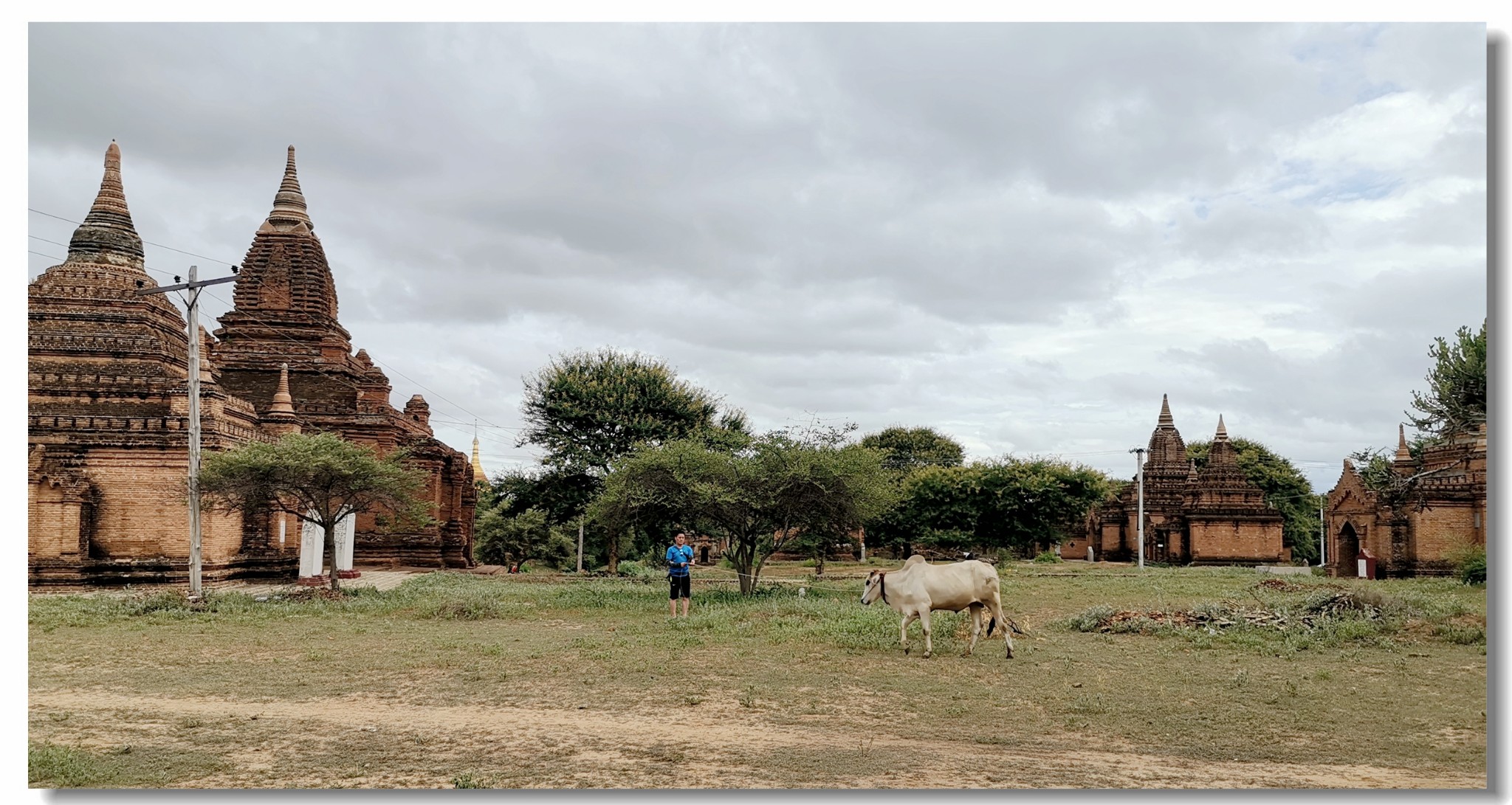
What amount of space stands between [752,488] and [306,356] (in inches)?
709

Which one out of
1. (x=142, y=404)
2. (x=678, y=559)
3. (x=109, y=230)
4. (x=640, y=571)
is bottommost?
(x=640, y=571)

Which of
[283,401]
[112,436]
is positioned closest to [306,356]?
[283,401]

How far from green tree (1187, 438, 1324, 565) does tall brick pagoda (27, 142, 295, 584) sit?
174 feet

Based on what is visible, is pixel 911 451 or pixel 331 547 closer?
pixel 331 547

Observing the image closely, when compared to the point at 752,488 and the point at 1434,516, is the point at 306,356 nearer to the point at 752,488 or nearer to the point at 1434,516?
the point at 752,488

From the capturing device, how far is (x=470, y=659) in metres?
13.2

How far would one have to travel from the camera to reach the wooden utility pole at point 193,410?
19672 mm

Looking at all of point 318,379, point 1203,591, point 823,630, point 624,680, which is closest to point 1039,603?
point 1203,591

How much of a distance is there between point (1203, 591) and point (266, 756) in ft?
76.3

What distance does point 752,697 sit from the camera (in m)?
10.5

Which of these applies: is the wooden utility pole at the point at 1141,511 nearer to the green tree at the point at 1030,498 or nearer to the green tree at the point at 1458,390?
the green tree at the point at 1030,498

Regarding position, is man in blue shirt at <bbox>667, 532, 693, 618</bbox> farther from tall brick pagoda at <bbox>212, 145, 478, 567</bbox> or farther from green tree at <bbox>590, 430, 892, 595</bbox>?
tall brick pagoda at <bbox>212, 145, 478, 567</bbox>

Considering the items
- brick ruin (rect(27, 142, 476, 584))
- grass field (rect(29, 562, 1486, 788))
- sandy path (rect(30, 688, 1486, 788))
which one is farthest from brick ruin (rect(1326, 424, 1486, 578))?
brick ruin (rect(27, 142, 476, 584))

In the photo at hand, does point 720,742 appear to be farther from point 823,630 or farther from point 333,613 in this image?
point 333,613
